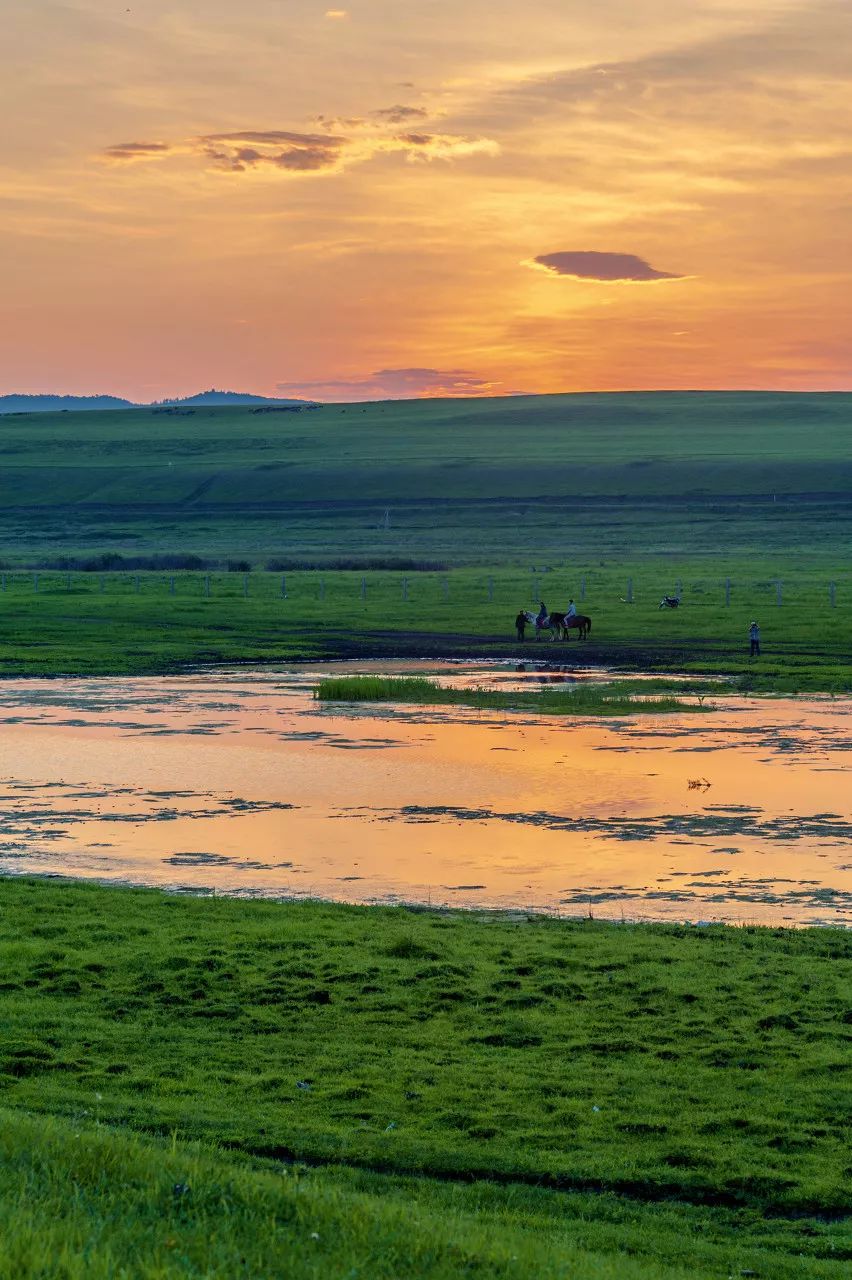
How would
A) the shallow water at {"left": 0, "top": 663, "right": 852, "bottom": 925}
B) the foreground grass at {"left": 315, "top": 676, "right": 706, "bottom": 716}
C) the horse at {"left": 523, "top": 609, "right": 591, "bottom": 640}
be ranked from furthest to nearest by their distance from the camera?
1. the horse at {"left": 523, "top": 609, "right": 591, "bottom": 640}
2. the foreground grass at {"left": 315, "top": 676, "right": 706, "bottom": 716}
3. the shallow water at {"left": 0, "top": 663, "right": 852, "bottom": 925}

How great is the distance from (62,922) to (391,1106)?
23.9ft

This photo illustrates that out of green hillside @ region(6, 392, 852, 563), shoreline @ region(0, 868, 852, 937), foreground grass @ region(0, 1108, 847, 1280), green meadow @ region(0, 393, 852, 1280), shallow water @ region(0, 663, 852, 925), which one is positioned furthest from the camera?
green hillside @ region(6, 392, 852, 563)

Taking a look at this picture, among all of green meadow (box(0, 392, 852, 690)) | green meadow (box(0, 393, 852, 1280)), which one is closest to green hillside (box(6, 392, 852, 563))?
green meadow (box(0, 392, 852, 690))

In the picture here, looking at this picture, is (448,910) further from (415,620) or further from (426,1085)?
(415,620)

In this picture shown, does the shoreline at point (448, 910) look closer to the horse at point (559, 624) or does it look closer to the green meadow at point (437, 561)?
the green meadow at point (437, 561)

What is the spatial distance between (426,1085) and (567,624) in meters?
48.5

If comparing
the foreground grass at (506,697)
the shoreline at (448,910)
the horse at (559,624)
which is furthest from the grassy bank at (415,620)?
the shoreline at (448,910)

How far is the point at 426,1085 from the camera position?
13.6m

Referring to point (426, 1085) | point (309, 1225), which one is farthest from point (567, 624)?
point (309, 1225)

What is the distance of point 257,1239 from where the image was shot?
8.39 metres

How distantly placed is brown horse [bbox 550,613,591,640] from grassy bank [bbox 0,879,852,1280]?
1652 inches

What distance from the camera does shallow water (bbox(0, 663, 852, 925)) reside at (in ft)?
73.0

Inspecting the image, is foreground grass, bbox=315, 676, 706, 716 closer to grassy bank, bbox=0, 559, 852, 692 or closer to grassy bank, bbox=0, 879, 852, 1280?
grassy bank, bbox=0, 559, 852, 692

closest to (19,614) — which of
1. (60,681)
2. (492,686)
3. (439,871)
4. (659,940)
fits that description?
(60,681)
